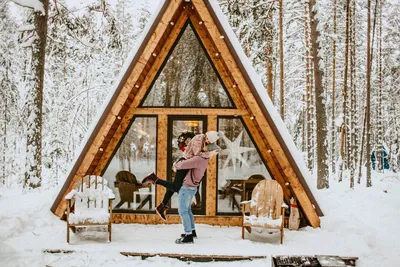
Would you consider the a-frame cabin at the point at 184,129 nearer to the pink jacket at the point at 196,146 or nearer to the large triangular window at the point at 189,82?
the large triangular window at the point at 189,82

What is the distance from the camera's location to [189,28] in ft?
24.1

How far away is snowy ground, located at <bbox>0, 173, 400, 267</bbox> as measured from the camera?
5.15 m

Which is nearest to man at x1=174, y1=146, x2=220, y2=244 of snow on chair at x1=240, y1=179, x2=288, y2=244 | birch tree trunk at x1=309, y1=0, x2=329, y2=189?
snow on chair at x1=240, y1=179, x2=288, y2=244

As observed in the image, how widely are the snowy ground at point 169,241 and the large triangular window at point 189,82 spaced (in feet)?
8.57

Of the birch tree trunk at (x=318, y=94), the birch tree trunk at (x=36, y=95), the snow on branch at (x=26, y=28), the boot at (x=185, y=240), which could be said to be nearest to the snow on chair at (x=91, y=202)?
the boot at (x=185, y=240)

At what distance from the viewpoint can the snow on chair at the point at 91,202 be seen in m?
5.68

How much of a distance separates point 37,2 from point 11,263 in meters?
6.97

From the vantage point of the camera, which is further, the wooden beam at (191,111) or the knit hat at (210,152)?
the wooden beam at (191,111)

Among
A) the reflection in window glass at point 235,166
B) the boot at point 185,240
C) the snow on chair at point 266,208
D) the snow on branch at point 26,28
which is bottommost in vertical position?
the boot at point 185,240

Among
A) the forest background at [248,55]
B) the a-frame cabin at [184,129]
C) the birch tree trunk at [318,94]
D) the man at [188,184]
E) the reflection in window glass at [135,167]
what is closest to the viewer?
the man at [188,184]

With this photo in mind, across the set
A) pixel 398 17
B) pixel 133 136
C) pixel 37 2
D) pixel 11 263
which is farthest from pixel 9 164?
pixel 398 17

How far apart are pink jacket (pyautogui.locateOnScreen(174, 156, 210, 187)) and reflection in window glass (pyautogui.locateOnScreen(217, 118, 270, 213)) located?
4.85 feet

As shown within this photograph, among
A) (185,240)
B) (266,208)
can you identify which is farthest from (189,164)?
(266,208)

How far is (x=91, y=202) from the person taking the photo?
627 cm
